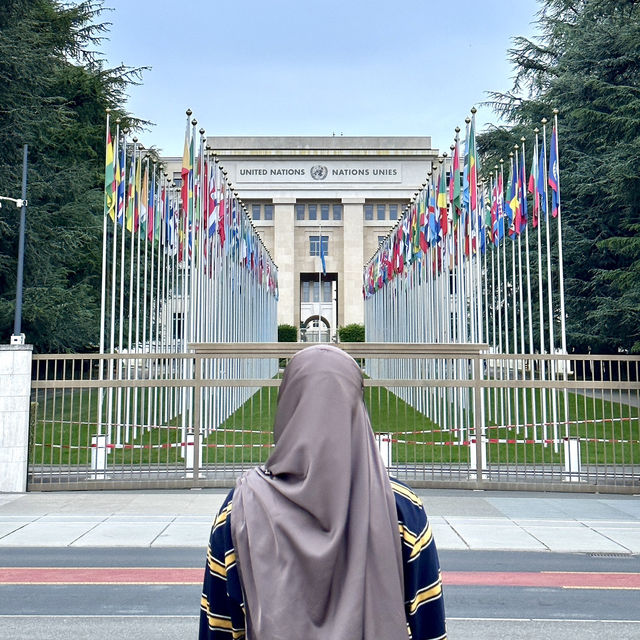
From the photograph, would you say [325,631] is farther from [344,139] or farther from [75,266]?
[344,139]

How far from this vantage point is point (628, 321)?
28.2 metres

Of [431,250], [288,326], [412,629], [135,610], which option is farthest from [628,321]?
[288,326]

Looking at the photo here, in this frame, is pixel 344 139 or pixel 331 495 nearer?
pixel 331 495

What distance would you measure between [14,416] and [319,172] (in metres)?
66.1

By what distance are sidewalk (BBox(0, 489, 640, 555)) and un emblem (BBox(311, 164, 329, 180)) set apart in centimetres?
6590

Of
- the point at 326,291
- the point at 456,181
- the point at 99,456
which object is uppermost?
the point at 326,291

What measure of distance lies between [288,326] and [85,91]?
4003 cm

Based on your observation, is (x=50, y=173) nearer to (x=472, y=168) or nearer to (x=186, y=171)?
(x=186, y=171)

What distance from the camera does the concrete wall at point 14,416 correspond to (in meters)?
13.7

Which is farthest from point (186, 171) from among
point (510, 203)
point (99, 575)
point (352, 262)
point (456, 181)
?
point (352, 262)

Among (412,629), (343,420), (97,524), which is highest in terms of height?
(343,420)

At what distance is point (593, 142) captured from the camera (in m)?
31.8

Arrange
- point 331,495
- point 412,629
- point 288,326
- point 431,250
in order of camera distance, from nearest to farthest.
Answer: point 331,495
point 412,629
point 431,250
point 288,326

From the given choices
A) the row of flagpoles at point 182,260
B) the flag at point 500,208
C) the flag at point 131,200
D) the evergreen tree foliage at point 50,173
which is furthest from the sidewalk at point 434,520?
the evergreen tree foliage at point 50,173
